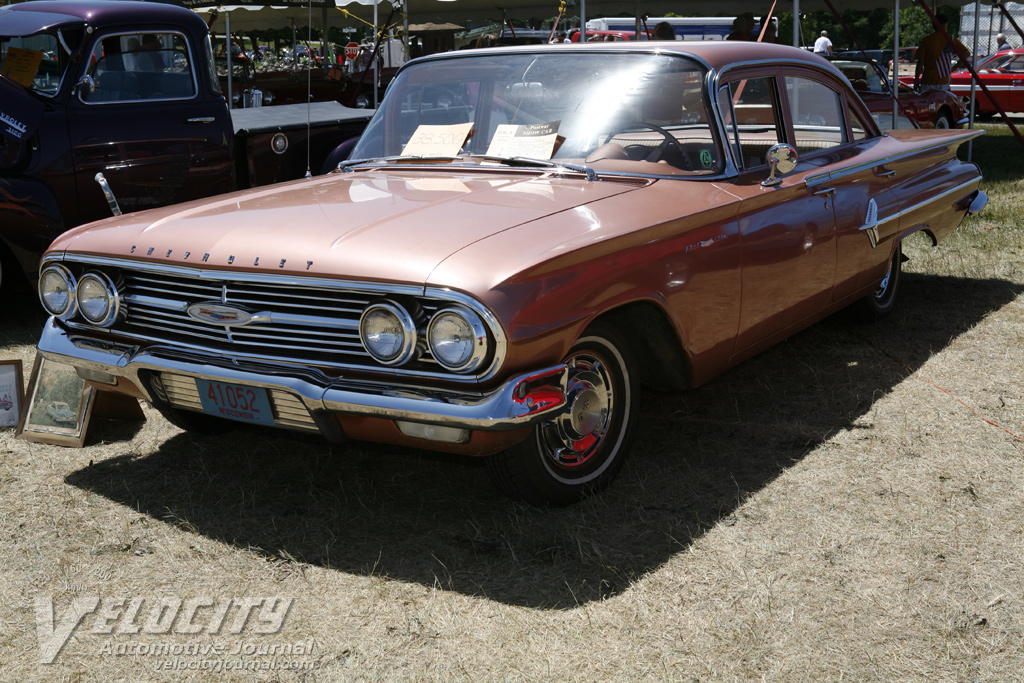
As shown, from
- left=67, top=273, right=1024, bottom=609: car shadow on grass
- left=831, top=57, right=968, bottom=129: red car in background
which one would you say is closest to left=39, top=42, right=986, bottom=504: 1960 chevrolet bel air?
left=67, top=273, right=1024, bottom=609: car shadow on grass

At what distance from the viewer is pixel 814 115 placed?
4875 mm

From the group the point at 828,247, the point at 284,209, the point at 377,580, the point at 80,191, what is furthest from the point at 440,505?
the point at 80,191

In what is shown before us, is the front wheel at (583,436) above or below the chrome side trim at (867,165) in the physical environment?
below

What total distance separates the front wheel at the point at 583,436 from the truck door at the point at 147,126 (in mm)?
3948

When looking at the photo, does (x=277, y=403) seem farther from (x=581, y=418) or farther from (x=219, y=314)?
(x=581, y=418)

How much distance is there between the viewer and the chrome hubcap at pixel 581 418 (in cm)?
329

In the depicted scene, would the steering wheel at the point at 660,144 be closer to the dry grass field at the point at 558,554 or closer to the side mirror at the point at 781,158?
the side mirror at the point at 781,158

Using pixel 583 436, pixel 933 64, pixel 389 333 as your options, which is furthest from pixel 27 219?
pixel 933 64

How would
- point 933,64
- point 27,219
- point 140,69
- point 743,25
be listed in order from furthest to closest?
point 933,64 < point 743,25 < point 140,69 < point 27,219

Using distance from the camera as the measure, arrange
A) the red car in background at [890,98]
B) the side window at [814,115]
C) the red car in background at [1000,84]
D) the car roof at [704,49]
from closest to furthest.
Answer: the car roof at [704,49], the side window at [814,115], the red car in background at [890,98], the red car in background at [1000,84]

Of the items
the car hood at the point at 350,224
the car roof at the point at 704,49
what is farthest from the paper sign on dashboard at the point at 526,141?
the car roof at the point at 704,49

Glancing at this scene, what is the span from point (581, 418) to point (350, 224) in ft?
3.26

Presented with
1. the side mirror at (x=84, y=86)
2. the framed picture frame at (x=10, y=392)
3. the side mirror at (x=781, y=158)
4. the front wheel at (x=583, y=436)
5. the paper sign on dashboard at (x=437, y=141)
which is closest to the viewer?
the front wheel at (x=583, y=436)

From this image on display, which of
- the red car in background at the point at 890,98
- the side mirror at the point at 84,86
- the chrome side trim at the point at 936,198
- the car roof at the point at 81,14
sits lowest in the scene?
the chrome side trim at the point at 936,198
